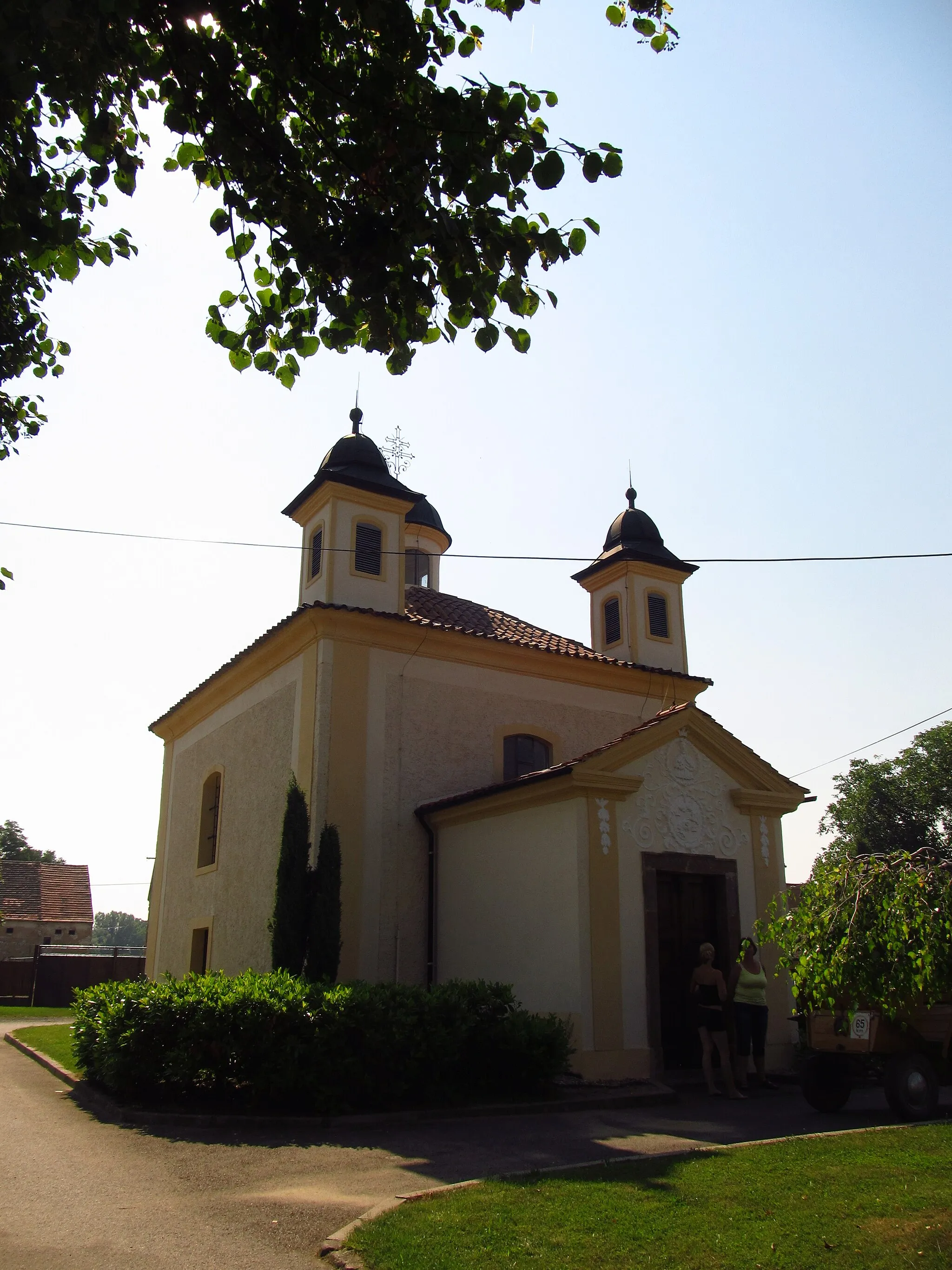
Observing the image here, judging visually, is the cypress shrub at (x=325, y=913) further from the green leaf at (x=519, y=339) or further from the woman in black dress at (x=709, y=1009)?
the green leaf at (x=519, y=339)

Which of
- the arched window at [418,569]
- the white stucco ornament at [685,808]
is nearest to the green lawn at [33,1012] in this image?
the arched window at [418,569]

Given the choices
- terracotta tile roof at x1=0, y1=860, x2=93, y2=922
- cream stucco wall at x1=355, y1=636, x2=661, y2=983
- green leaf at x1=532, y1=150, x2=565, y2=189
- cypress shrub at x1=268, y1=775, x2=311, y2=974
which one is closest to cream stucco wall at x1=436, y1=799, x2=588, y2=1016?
cream stucco wall at x1=355, y1=636, x2=661, y2=983

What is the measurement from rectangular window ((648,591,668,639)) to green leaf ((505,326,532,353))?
46.4 feet

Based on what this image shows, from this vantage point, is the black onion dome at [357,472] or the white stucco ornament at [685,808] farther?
the black onion dome at [357,472]

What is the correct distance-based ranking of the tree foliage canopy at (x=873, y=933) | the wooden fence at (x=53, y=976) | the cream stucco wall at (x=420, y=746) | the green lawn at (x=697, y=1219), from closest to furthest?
the green lawn at (x=697, y=1219)
the tree foliage canopy at (x=873, y=933)
the cream stucco wall at (x=420, y=746)
the wooden fence at (x=53, y=976)

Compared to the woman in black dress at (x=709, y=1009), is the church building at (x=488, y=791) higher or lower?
higher

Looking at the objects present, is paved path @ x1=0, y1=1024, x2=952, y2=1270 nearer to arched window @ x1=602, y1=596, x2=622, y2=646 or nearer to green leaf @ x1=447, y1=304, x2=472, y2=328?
green leaf @ x1=447, y1=304, x2=472, y2=328

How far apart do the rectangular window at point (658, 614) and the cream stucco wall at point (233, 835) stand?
295 inches

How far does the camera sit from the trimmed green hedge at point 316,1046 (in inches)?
379

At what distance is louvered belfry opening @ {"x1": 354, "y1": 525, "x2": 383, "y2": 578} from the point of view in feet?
53.7

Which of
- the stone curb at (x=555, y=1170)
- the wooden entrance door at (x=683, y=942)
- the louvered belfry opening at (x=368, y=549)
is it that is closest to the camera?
the stone curb at (x=555, y=1170)

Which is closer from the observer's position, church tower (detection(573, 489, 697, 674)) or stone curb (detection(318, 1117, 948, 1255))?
stone curb (detection(318, 1117, 948, 1255))

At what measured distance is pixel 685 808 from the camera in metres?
13.4

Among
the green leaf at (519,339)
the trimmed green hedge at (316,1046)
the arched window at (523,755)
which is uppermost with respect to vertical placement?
the green leaf at (519,339)
